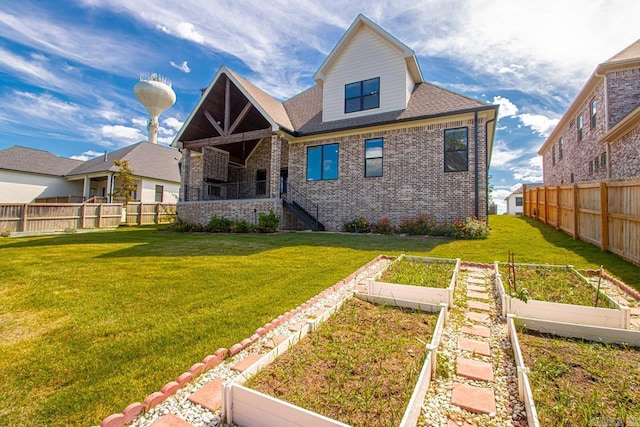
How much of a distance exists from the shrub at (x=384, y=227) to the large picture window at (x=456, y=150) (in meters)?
3.24

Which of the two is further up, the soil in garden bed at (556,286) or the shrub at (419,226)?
the shrub at (419,226)

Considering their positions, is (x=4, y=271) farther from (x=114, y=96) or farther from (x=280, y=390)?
(x=114, y=96)

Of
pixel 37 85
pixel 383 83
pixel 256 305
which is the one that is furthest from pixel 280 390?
pixel 37 85

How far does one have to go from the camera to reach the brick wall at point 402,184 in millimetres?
11516

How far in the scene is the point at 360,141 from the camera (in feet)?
44.6

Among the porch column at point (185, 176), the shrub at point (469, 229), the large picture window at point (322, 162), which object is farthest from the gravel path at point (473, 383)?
the porch column at point (185, 176)

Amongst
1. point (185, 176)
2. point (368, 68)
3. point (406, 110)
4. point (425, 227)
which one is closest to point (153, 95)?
point (185, 176)

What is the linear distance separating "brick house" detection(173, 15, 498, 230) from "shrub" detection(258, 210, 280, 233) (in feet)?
3.16

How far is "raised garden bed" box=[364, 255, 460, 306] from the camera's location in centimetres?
409

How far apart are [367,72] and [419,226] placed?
8262 millimetres

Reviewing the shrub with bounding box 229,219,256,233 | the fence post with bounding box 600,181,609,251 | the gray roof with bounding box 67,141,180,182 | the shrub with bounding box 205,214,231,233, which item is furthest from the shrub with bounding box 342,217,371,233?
the gray roof with bounding box 67,141,180,182

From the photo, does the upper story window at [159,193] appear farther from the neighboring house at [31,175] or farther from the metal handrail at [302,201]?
the metal handrail at [302,201]

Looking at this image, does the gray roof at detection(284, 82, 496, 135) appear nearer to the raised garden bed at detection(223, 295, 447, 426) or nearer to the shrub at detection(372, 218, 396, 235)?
the shrub at detection(372, 218, 396, 235)

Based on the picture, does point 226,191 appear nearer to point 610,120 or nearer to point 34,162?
point 610,120
